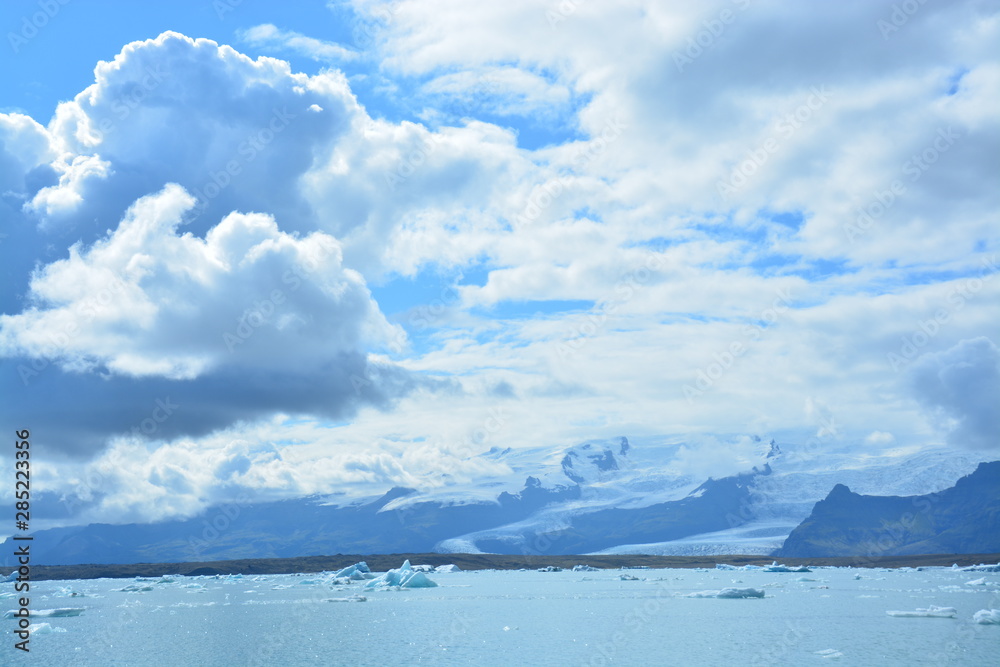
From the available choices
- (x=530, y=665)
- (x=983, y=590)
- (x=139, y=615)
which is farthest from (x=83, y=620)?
(x=983, y=590)

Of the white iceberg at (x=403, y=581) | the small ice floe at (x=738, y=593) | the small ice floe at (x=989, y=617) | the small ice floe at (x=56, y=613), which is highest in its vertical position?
the small ice floe at (x=56, y=613)

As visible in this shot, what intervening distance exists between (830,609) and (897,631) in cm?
2176

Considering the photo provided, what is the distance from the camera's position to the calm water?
46.5 m

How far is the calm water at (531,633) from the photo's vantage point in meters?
46.5

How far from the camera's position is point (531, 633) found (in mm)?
58531

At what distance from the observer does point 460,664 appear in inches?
1752

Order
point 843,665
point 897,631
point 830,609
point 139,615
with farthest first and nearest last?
point 139,615 < point 830,609 < point 897,631 < point 843,665

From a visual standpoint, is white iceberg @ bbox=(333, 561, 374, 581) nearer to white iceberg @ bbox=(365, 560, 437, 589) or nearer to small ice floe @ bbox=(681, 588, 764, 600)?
white iceberg @ bbox=(365, 560, 437, 589)

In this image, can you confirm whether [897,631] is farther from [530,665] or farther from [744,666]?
[530,665]

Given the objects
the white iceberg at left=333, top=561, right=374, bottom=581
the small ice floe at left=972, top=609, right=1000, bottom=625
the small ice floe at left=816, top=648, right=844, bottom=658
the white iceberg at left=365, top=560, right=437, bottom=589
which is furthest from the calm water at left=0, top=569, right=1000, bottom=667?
the white iceberg at left=333, top=561, right=374, bottom=581

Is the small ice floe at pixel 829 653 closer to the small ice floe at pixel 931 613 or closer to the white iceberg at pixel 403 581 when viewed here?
the small ice floe at pixel 931 613

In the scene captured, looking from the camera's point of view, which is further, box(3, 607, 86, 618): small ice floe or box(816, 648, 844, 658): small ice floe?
box(3, 607, 86, 618): small ice floe

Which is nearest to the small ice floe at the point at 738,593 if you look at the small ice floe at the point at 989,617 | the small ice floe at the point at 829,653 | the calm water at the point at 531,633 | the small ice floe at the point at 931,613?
the calm water at the point at 531,633

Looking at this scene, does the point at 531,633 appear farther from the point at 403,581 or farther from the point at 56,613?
the point at 403,581
